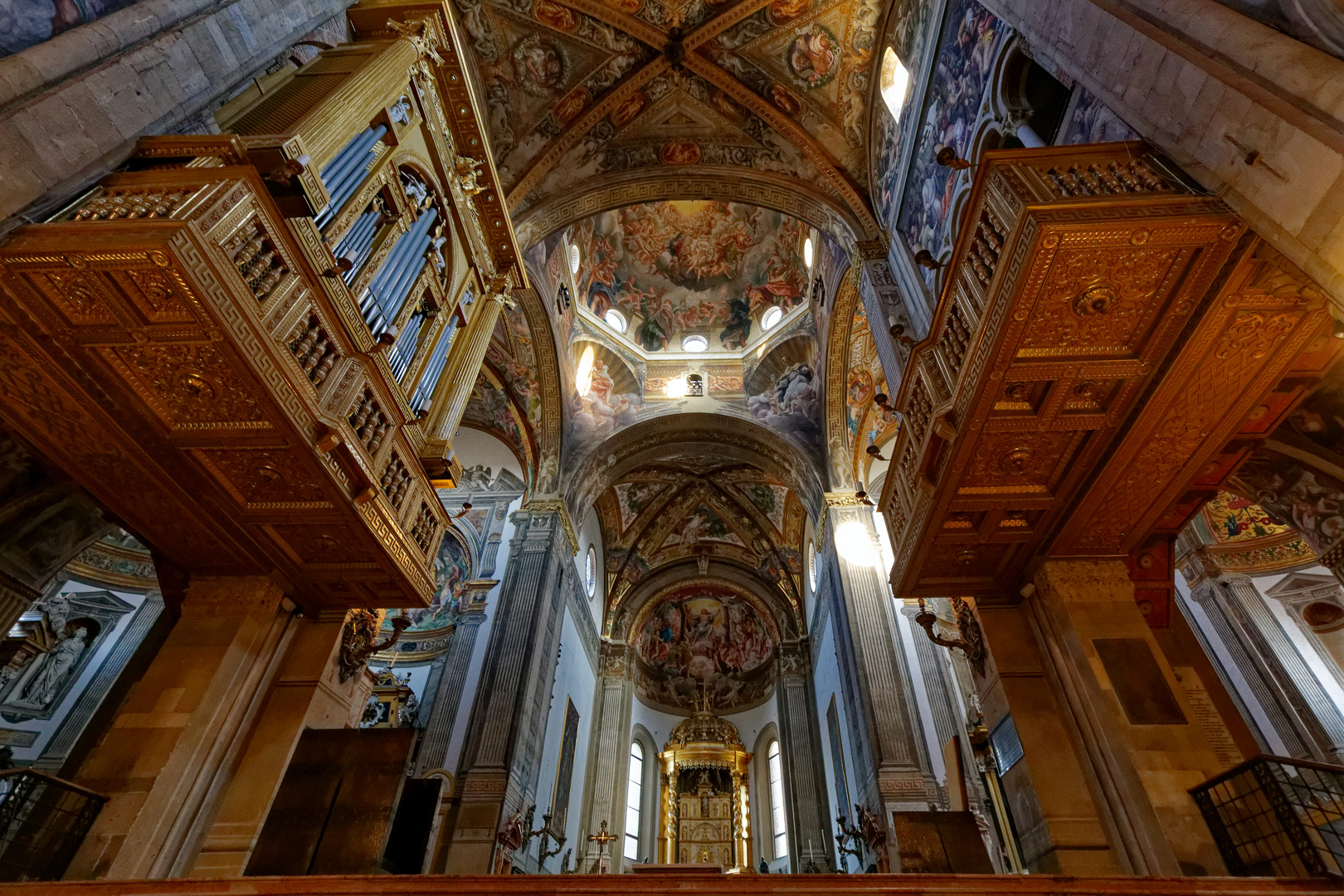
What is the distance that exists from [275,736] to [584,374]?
12125 millimetres

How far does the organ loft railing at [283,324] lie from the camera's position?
4.25 metres

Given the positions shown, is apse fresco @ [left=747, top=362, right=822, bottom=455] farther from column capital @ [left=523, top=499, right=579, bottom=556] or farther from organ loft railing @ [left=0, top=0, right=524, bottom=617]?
organ loft railing @ [left=0, top=0, right=524, bottom=617]

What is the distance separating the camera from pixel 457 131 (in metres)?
8.67

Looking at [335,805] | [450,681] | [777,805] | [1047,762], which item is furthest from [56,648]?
[777,805]

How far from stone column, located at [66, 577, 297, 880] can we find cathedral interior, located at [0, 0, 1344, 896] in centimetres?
4

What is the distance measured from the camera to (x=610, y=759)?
18766 millimetres

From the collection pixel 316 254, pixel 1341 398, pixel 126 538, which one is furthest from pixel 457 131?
pixel 126 538

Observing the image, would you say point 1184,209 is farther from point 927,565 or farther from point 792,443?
point 792,443

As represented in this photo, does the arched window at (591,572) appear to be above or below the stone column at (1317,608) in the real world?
above

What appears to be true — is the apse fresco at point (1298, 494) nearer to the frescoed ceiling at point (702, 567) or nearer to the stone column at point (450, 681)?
the stone column at point (450, 681)

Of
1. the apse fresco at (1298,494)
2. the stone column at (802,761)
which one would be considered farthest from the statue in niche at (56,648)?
the apse fresco at (1298,494)

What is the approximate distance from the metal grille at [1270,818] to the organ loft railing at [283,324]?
7948 mm

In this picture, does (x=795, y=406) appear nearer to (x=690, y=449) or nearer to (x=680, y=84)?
(x=690, y=449)

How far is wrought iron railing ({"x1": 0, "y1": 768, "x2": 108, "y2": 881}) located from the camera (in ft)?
17.9
